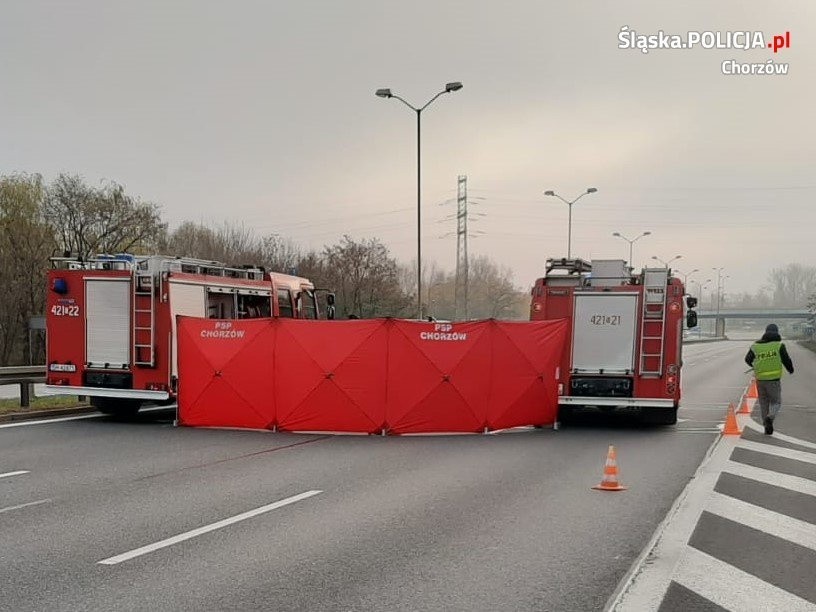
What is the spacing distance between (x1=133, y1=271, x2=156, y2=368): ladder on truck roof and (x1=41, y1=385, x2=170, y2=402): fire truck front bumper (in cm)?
52

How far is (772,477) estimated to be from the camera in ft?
31.9

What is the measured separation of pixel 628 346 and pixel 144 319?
357 inches

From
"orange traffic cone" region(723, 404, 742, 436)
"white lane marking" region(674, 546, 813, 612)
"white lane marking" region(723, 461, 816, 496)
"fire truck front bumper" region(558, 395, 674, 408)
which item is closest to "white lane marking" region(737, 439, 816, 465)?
"orange traffic cone" region(723, 404, 742, 436)

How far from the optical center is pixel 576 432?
1441 cm

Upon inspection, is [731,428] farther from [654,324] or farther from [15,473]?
[15,473]

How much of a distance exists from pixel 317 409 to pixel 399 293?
37652 millimetres

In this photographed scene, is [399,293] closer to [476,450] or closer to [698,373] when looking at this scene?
[698,373]

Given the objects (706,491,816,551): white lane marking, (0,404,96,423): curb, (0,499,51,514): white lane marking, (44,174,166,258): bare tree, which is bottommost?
(0,404,96,423): curb

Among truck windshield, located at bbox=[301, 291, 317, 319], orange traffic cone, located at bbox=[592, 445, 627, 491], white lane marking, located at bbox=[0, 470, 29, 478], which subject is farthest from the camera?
truck windshield, located at bbox=[301, 291, 317, 319]

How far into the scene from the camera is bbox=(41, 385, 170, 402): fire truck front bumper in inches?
578

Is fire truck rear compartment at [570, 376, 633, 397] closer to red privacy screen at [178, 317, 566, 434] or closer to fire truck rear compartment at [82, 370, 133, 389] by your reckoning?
red privacy screen at [178, 317, 566, 434]

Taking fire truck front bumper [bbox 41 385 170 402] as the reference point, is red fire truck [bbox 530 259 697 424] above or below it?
above

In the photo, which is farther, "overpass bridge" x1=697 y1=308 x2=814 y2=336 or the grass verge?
"overpass bridge" x1=697 y1=308 x2=814 y2=336

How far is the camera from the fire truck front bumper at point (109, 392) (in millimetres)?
14680
